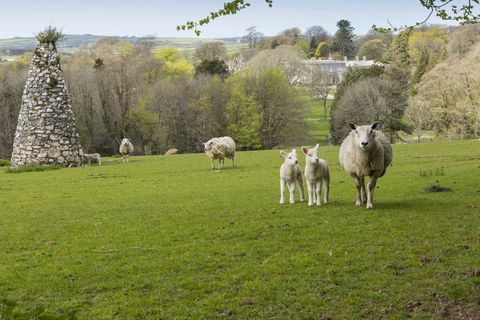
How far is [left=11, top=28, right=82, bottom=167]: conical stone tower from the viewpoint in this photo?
120 feet

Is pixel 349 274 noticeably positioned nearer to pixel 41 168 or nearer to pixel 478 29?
pixel 41 168

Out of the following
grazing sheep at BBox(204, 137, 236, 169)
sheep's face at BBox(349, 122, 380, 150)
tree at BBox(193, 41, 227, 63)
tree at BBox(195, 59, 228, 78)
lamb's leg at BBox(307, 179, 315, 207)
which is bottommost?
grazing sheep at BBox(204, 137, 236, 169)

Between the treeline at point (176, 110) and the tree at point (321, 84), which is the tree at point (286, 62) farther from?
the treeline at point (176, 110)

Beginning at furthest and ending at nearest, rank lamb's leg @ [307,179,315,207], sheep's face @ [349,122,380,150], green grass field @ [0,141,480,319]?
lamb's leg @ [307,179,315,207] → sheep's face @ [349,122,380,150] → green grass field @ [0,141,480,319]

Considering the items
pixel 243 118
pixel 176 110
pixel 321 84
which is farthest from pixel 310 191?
pixel 321 84

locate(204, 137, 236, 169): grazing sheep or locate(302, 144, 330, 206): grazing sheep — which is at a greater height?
locate(302, 144, 330, 206): grazing sheep

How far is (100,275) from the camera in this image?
1026cm

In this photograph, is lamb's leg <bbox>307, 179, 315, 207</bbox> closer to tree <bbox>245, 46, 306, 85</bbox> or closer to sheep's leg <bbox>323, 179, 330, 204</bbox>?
sheep's leg <bbox>323, 179, 330, 204</bbox>

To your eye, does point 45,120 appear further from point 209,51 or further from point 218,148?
point 209,51

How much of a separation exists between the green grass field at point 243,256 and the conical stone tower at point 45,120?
1577 cm

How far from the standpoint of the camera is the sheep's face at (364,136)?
14180mm

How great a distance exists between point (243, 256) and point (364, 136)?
4.98 m

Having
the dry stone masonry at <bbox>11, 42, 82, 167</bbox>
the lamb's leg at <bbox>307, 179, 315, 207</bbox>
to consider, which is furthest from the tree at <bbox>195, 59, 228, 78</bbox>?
the lamb's leg at <bbox>307, 179, 315, 207</bbox>

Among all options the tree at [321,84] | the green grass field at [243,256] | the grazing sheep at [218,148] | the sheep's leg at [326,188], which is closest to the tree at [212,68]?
the tree at [321,84]
